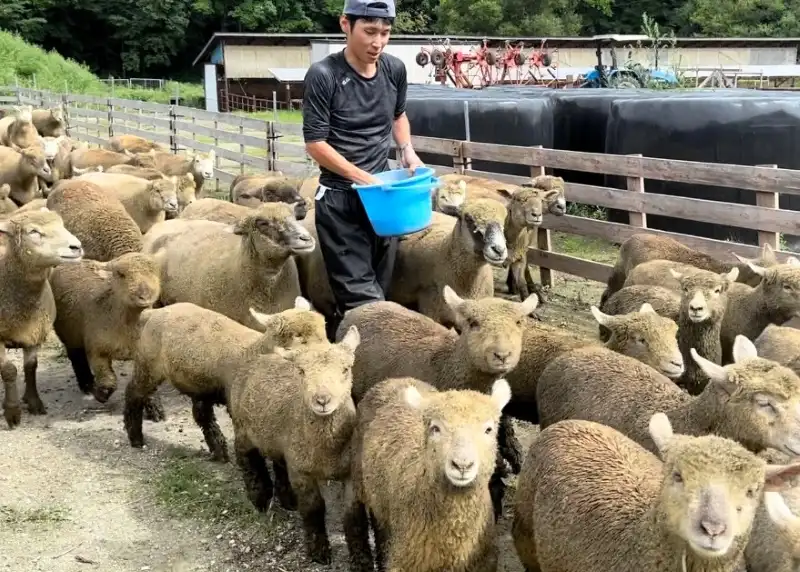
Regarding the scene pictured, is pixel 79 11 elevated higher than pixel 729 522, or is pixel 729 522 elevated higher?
pixel 79 11

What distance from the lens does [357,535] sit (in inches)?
191

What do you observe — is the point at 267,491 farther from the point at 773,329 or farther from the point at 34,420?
the point at 773,329

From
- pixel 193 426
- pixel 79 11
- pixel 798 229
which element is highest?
pixel 79 11

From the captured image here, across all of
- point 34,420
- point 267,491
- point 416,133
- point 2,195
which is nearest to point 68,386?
point 34,420

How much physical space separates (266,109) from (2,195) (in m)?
35.6

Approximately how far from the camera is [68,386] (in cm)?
801

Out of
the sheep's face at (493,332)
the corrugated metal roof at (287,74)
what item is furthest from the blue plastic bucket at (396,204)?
the corrugated metal roof at (287,74)

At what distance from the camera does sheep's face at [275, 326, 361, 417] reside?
4.69 metres

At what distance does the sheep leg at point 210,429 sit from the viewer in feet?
20.9

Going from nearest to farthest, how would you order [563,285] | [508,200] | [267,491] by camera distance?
[267,491] → [508,200] → [563,285]

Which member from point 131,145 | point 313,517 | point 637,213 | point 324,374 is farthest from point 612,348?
point 131,145

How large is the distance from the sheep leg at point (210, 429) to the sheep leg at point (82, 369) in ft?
5.62

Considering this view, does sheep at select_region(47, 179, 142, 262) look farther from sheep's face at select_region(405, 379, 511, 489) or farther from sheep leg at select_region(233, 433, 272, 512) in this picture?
sheep's face at select_region(405, 379, 511, 489)

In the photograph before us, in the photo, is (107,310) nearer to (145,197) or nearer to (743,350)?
(145,197)
